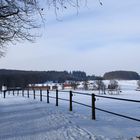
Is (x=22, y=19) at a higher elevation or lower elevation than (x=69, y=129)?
higher

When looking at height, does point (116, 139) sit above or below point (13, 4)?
below

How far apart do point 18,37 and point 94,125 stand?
10638 mm

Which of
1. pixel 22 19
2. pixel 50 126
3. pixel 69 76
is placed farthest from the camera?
pixel 69 76

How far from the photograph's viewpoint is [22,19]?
20.8 m

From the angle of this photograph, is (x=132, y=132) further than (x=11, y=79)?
No

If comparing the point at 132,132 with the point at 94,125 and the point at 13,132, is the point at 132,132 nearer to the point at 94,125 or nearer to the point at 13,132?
the point at 94,125

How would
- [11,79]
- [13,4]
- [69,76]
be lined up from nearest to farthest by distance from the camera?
[13,4] → [11,79] → [69,76]

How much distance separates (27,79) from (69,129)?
124653 mm

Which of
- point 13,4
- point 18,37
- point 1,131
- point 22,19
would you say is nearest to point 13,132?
point 1,131

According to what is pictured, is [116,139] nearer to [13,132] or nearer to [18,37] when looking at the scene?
[13,132]

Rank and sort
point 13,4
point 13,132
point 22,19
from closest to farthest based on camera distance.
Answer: point 13,132 → point 13,4 → point 22,19

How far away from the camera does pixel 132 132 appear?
12219 mm

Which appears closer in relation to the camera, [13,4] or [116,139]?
[116,139]

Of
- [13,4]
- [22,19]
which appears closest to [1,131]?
[13,4]
